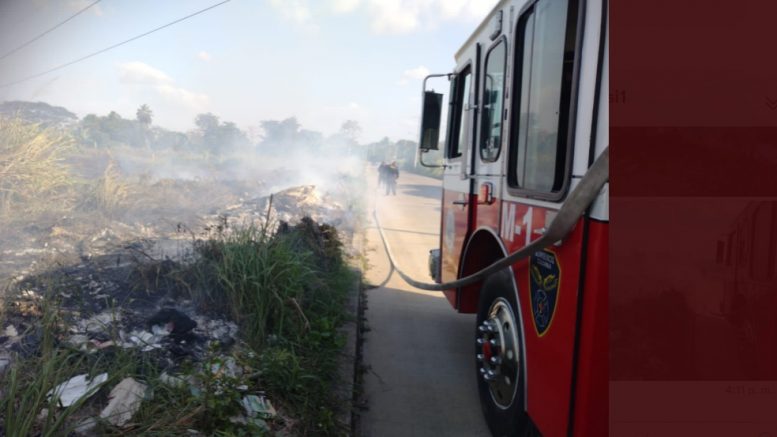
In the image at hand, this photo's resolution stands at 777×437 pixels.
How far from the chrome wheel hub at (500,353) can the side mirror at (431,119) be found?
215cm

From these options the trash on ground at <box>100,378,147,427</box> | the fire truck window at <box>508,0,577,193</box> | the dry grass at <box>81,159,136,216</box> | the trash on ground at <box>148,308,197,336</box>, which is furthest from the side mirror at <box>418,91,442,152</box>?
the dry grass at <box>81,159,136,216</box>

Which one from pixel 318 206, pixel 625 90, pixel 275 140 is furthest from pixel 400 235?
pixel 275 140

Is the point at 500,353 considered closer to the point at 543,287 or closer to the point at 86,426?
the point at 543,287

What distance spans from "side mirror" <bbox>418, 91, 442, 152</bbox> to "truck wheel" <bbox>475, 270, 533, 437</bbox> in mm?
1937

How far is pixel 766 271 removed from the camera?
4.59 feet

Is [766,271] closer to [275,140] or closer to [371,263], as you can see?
[371,263]

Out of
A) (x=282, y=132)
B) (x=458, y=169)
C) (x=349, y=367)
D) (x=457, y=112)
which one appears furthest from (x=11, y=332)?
(x=282, y=132)

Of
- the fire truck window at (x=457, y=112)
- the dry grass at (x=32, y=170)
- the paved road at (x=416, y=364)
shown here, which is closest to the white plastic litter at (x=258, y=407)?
the paved road at (x=416, y=364)

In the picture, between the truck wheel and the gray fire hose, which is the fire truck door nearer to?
the truck wheel

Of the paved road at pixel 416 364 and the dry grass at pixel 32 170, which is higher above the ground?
the dry grass at pixel 32 170

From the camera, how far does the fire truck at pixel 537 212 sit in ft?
6.31

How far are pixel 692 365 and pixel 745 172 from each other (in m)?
0.61

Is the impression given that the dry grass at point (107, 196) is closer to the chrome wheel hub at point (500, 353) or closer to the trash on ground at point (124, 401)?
the trash on ground at point (124, 401)

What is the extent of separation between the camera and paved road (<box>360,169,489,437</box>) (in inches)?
137
